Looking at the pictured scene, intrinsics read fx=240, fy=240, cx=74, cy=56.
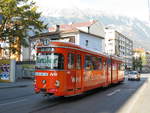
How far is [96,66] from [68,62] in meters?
4.84

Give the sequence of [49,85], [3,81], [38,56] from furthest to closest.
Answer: [3,81], [38,56], [49,85]

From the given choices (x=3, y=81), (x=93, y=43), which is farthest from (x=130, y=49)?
(x=3, y=81)

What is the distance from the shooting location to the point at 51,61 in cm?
1195

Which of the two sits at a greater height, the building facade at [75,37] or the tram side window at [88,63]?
the building facade at [75,37]

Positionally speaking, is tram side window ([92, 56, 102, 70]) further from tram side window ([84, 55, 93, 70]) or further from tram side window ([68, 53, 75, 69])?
tram side window ([68, 53, 75, 69])

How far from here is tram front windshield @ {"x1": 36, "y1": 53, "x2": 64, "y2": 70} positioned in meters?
11.9

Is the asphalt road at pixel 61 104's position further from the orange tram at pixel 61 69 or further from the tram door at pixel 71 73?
the tram door at pixel 71 73

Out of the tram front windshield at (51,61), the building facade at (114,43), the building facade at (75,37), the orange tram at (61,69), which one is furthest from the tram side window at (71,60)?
the building facade at (114,43)

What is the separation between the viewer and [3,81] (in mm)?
29531

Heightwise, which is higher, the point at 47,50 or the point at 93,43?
the point at 93,43

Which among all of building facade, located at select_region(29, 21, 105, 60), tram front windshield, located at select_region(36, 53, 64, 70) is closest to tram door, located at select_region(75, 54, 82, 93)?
tram front windshield, located at select_region(36, 53, 64, 70)

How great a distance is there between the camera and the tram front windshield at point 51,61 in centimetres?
1191

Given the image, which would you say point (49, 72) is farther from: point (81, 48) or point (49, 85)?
point (81, 48)

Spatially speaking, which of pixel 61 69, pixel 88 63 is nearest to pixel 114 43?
pixel 88 63
